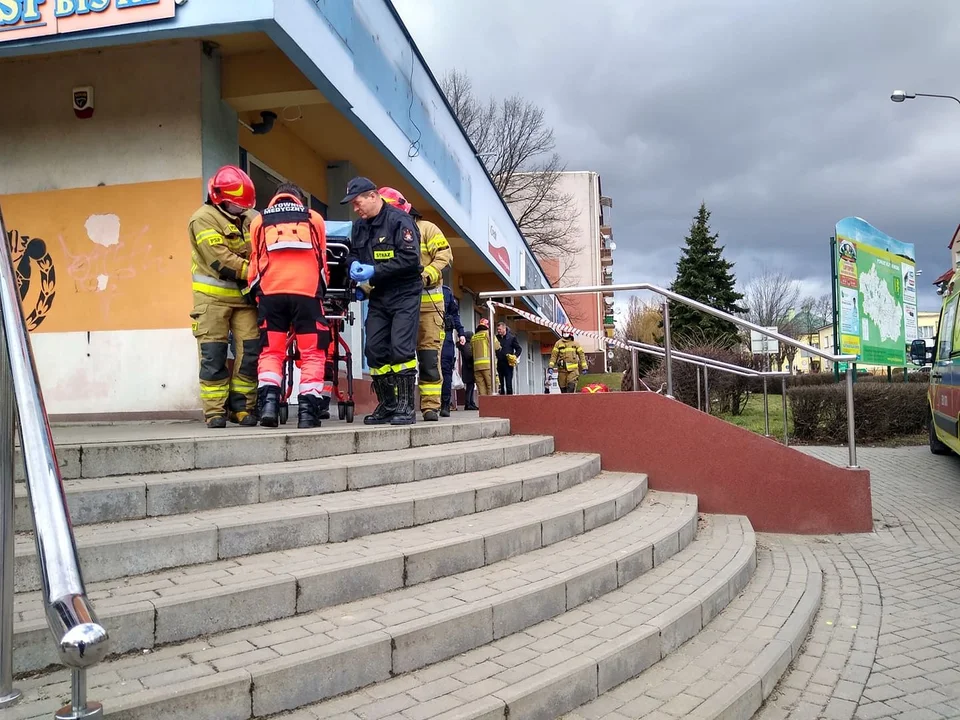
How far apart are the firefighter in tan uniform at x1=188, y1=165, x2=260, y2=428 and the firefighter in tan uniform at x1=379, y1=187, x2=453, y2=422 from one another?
142 centimetres

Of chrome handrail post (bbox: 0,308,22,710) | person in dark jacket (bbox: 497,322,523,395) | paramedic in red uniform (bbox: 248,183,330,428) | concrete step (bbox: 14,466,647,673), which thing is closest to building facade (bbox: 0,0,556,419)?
paramedic in red uniform (bbox: 248,183,330,428)

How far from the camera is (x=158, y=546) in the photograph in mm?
3254

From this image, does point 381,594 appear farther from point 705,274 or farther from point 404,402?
point 705,274

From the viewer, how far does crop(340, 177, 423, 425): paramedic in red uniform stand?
5852 millimetres

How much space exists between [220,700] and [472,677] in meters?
1.03

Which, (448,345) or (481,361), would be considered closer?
(448,345)

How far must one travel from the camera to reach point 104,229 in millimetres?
6969

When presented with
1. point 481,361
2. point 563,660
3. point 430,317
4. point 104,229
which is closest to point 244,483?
point 563,660

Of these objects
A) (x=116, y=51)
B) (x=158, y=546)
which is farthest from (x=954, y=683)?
(x=116, y=51)

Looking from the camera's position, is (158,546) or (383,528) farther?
(383,528)

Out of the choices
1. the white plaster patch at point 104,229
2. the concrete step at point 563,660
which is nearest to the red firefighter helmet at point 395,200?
the white plaster patch at point 104,229

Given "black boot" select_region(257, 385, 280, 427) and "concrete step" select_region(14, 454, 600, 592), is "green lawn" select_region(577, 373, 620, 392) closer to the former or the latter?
"concrete step" select_region(14, 454, 600, 592)

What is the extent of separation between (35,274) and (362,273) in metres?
3.83

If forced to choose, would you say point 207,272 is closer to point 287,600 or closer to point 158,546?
point 158,546
